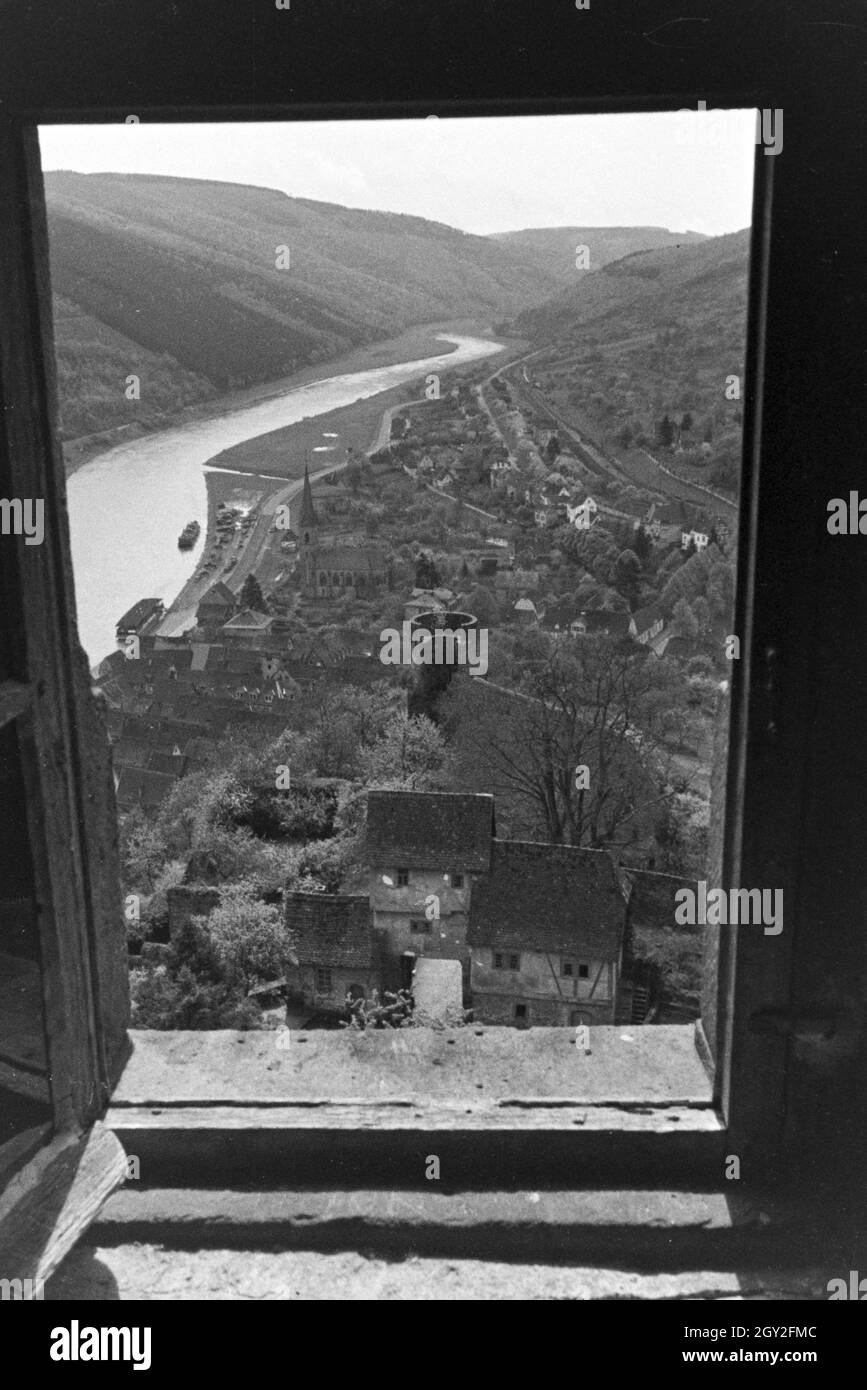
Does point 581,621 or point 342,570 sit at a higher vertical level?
point 342,570

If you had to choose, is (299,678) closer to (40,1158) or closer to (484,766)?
(484,766)

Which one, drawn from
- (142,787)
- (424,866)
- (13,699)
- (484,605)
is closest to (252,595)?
(142,787)

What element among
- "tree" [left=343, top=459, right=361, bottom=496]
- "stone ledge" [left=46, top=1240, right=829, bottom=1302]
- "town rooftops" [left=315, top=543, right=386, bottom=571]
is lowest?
"stone ledge" [left=46, top=1240, right=829, bottom=1302]

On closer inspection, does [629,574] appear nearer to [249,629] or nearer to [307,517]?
[307,517]

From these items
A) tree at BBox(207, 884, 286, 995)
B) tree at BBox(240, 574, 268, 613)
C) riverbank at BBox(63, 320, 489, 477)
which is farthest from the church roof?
tree at BBox(207, 884, 286, 995)

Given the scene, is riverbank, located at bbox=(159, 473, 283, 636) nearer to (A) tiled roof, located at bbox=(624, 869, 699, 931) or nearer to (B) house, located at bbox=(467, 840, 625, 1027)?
(B) house, located at bbox=(467, 840, 625, 1027)

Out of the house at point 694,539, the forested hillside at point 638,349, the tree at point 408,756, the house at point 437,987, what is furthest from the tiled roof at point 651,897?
the house at point 694,539

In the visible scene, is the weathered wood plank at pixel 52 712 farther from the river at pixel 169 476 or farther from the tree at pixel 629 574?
the tree at pixel 629 574
